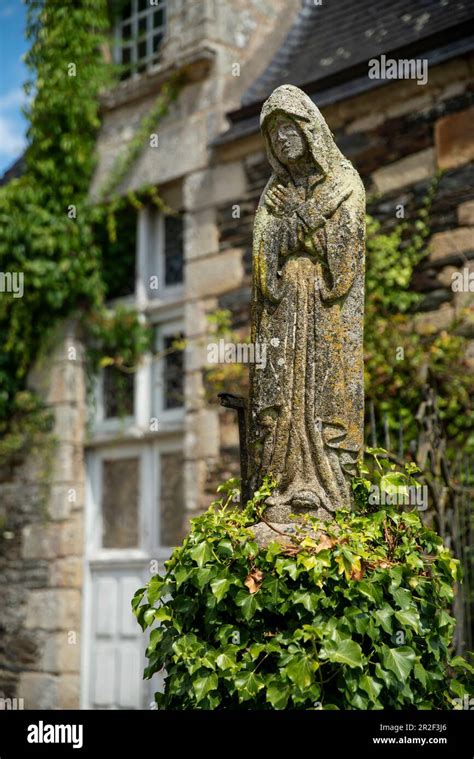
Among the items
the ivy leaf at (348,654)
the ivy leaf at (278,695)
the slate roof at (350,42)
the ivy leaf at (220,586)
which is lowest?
the ivy leaf at (278,695)

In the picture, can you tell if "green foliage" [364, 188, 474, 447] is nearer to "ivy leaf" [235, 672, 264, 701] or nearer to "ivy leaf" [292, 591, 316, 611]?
"ivy leaf" [292, 591, 316, 611]

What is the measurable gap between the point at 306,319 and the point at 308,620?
3.92ft

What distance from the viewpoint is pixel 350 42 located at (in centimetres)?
756

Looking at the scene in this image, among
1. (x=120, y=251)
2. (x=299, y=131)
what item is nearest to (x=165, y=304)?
(x=120, y=251)

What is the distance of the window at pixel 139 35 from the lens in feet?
29.7

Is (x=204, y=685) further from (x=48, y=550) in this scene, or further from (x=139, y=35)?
(x=139, y=35)

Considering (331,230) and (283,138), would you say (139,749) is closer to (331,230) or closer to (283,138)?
(331,230)

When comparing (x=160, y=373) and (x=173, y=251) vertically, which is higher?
(x=173, y=251)

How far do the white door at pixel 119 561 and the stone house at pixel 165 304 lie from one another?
1 cm

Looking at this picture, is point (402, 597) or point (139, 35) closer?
point (402, 597)

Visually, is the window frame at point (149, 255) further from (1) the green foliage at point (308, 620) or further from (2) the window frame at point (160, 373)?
(1) the green foliage at point (308, 620)

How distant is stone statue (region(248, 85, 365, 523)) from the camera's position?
3847 mm

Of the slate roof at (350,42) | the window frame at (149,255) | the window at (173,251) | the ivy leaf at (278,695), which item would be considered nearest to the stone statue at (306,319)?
the ivy leaf at (278,695)

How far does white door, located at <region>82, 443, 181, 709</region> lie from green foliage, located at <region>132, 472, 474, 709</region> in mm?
4435
